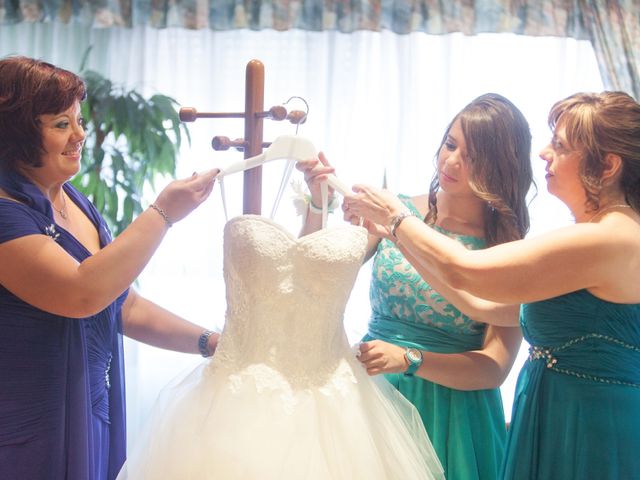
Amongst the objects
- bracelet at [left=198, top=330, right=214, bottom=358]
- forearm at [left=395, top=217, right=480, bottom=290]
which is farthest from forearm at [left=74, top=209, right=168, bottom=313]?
forearm at [left=395, top=217, right=480, bottom=290]

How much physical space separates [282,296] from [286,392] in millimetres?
209

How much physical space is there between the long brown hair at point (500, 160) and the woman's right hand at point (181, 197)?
0.73m

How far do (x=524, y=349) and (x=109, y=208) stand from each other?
2.14 metres

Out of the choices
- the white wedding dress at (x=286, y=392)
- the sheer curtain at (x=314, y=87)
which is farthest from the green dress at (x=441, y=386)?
the sheer curtain at (x=314, y=87)

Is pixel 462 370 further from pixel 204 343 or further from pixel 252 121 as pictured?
pixel 252 121

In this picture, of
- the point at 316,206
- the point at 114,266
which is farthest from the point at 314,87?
the point at 114,266

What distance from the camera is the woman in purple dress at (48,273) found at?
54.8 inches

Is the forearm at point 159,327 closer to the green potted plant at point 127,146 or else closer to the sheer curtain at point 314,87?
the green potted plant at point 127,146

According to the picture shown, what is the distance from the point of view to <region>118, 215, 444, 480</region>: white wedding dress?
1.36m

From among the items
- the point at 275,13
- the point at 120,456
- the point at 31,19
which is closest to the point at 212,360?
the point at 120,456

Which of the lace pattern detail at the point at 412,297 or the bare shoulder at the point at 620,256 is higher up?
the bare shoulder at the point at 620,256

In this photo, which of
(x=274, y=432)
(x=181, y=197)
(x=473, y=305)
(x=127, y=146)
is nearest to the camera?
(x=274, y=432)

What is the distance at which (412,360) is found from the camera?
5.51 ft

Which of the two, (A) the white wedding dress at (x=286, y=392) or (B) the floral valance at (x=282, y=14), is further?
(B) the floral valance at (x=282, y=14)
